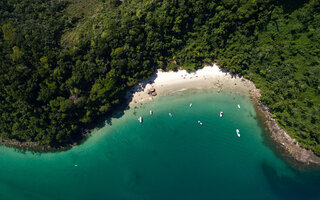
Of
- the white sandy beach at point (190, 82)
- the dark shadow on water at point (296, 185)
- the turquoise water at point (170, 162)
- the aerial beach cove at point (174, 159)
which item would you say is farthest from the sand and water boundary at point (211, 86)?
the dark shadow on water at point (296, 185)

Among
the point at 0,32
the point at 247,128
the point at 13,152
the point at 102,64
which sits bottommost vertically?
the point at 247,128

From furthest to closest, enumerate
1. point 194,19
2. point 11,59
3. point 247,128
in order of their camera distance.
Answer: point 247,128 → point 194,19 → point 11,59

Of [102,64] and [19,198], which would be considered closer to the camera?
[102,64]

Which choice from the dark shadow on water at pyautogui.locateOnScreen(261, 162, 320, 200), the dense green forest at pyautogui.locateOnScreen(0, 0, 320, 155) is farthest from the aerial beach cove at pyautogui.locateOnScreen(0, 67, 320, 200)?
the dense green forest at pyautogui.locateOnScreen(0, 0, 320, 155)

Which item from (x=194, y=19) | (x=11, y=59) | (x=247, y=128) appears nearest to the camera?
(x=11, y=59)

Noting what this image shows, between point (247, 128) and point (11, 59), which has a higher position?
point (11, 59)

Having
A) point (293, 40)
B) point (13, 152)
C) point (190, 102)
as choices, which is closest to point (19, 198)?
point (13, 152)

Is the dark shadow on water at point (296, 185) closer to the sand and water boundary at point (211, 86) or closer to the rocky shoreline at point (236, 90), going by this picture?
the rocky shoreline at point (236, 90)

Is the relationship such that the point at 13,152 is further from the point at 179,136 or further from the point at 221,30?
the point at 221,30

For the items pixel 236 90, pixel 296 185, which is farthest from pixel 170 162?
pixel 296 185
